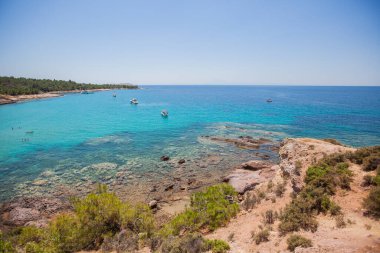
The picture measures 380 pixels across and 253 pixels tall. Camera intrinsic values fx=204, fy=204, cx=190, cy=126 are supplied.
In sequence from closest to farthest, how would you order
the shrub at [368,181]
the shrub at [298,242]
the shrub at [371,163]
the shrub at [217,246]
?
the shrub at [298,242], the shrub at [217,246], the shrub at [368,181], the shrub at [371,163]

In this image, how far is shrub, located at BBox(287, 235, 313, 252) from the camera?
9682 mm

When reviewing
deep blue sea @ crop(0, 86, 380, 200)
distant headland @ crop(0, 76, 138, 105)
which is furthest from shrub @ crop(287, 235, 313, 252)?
distant headland @ crop(0, 76, 138, 105)

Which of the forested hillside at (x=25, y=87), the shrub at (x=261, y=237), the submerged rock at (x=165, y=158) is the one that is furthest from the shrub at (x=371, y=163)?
the forested hillside at (x=25, y=87)

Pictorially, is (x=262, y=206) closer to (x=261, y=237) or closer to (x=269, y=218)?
(x=269, y=218)

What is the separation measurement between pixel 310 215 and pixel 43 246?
14.9 meters

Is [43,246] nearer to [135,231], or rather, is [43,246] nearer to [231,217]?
[135,231]

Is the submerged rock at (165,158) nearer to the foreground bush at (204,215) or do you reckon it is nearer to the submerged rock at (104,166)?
the submerged rock at (104,166)

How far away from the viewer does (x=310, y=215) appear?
12.2 m

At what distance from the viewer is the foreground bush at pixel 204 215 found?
13926 millimetres

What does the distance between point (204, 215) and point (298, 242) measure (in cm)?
631

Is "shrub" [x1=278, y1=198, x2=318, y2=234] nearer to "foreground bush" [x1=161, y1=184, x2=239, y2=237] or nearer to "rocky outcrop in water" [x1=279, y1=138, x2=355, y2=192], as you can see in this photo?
"rocky outcrop in water" [x1=279, y1=138, x2=355, y2=192]

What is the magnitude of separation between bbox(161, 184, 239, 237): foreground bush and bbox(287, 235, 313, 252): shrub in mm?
5275

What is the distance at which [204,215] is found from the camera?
14.5m

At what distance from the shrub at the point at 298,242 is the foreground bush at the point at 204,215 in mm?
5275
